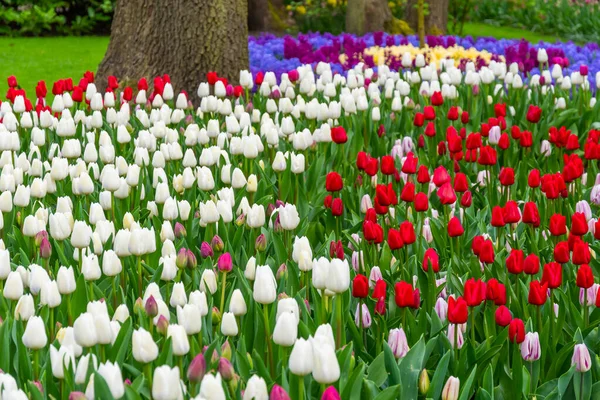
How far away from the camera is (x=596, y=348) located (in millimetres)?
2738

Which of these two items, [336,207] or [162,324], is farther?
[336,207]

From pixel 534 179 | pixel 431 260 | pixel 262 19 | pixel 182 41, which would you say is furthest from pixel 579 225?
pixel 262 19

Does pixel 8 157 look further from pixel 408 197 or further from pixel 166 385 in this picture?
pixel 166 385

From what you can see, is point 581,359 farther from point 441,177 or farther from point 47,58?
point 47,58

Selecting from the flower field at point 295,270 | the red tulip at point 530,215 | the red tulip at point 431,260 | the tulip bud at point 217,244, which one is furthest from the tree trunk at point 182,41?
the red tulip at point 431,260

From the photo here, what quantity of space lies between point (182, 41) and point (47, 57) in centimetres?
687

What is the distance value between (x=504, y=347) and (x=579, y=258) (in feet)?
1.55

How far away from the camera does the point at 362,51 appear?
926cm

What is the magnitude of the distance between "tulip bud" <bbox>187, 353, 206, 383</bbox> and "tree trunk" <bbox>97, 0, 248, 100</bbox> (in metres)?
5.33

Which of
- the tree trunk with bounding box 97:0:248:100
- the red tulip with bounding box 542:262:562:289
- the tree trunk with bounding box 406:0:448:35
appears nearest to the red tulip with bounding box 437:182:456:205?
the red tulip with bounding box 542:262:562:289

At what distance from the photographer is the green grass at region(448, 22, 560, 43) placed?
59.1ft

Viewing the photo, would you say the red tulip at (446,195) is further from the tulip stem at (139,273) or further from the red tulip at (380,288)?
the tulip stem at (139,273)

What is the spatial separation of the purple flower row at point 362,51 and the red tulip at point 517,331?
539 cm

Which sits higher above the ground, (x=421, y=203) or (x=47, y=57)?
(x=421, y=203)
